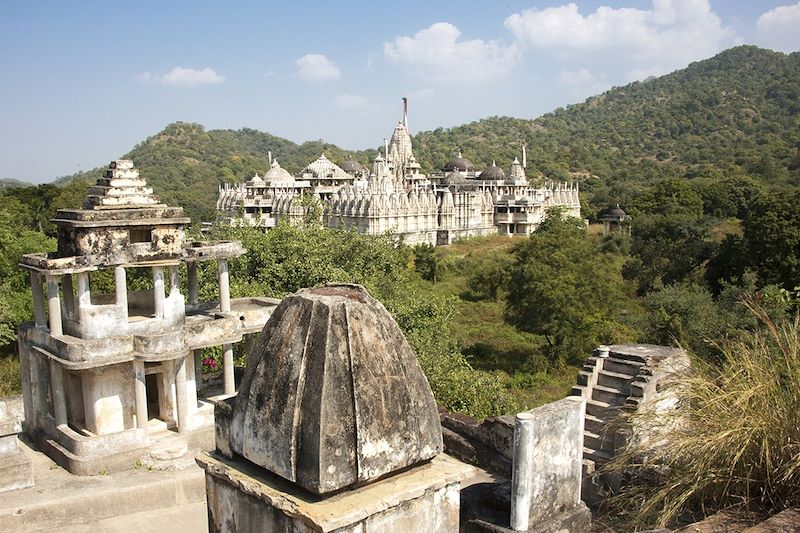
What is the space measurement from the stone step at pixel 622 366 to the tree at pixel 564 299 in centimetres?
1198

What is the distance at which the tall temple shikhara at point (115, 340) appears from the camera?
1009 centimetres

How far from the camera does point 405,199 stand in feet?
171

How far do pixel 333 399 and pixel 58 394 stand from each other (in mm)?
8684

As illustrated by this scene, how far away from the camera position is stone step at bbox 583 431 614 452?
1132 centimetres

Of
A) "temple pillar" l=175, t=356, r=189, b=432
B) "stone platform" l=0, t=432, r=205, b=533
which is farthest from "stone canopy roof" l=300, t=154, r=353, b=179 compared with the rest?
"stone platform" l=0, t=432, r=205, b=533

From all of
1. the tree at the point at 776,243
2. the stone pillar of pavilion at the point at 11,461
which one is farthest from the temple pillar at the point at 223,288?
the tree at the point at 776,243

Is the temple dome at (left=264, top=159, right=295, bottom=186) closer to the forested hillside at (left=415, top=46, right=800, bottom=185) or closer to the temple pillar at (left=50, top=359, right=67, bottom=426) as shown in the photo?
the forested hillside at (left=415, top=46, right=800, bottom=185)

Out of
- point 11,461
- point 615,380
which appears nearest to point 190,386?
point 11,461

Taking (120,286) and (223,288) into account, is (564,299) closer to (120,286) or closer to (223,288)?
(223,288)

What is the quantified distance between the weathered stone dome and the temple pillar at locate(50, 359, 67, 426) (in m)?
7.89

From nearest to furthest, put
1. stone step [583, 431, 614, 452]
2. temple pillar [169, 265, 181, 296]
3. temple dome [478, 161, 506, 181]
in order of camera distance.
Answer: temple pillar [169, 265, 181, 296]
stone step [583, 431, 614, 452]
temple dome [478, 161, 506, 181]

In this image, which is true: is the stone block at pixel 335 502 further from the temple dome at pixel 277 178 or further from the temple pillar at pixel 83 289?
the temple dome at pixel 277 178

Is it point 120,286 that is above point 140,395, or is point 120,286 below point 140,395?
above

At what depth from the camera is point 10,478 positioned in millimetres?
8953
